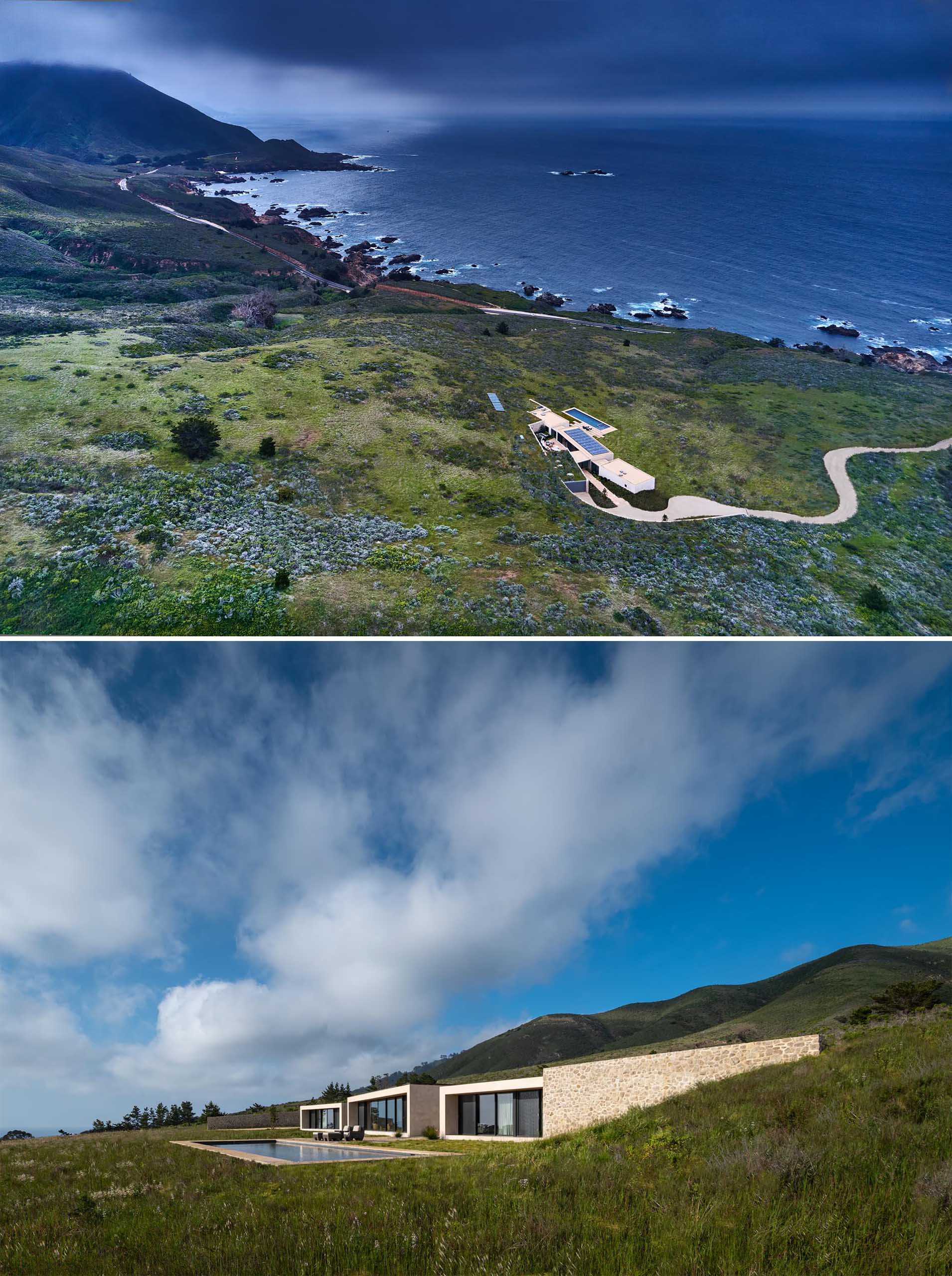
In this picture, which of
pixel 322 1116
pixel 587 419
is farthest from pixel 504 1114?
pixel 587 419

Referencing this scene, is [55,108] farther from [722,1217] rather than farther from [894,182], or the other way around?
[722,1217]

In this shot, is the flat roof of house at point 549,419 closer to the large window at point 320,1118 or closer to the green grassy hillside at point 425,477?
the green grassy hillside at point 425,477

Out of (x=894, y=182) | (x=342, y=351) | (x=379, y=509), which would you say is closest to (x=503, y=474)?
(x=379, y=509)

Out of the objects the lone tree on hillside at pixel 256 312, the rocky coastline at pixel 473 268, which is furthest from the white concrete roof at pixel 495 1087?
the rocky coastline at pixel 473 268

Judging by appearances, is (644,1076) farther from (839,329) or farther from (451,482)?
→ (839,329)

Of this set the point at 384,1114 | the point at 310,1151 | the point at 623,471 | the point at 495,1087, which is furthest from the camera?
the point at 623,471

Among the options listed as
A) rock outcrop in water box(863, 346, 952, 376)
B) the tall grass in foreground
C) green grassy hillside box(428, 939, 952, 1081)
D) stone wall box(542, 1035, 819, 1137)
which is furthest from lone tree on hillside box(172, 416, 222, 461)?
rock outcrop in water box(863, 346, 952, 376)
